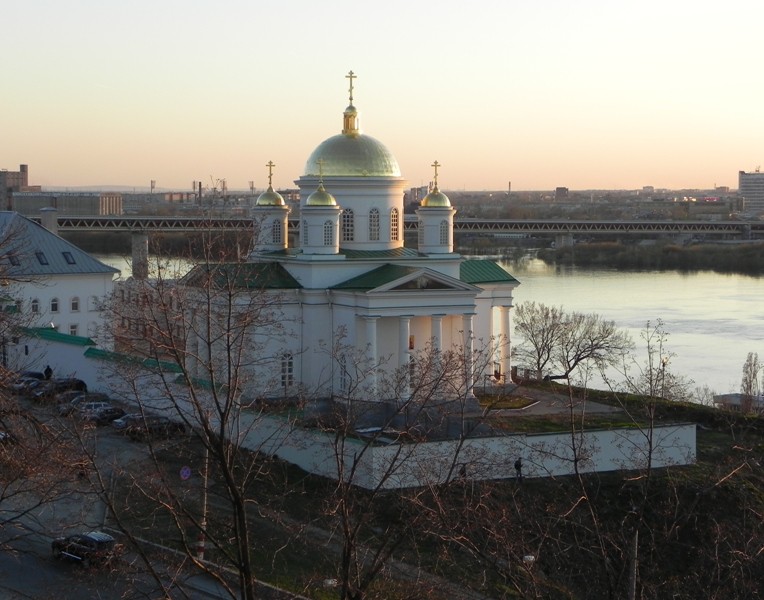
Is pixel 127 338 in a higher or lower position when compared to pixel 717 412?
higher

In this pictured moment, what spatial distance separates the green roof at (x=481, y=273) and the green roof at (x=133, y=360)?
5.76 meters

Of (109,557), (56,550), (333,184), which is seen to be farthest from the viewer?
(333,184)

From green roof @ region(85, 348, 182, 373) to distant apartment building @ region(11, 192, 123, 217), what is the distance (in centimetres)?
4492

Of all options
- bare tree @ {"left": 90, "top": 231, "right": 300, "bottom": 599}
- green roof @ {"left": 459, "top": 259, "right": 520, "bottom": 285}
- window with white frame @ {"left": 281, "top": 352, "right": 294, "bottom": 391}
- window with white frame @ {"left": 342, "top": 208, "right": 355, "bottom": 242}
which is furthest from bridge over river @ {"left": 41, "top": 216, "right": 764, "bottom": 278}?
bare tree @ {"left": 90, "top": 231, "right": 300, "bottom": 599}

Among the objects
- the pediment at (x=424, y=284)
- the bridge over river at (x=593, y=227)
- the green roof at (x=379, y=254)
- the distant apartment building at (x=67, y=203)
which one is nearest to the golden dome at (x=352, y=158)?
the green roof at (x=379, y=254)

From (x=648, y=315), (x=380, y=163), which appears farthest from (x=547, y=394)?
(x=648, y=315)

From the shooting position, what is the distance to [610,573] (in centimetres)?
845

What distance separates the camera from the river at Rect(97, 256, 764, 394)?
28.9m

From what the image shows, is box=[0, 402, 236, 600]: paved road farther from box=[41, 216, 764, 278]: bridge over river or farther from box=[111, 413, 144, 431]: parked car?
box=[41, 216, 764, 278]: bridge over river

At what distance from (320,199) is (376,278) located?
1533 mm

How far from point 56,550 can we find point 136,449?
15.0 feet

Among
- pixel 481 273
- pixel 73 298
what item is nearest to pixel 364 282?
pixel 481 273

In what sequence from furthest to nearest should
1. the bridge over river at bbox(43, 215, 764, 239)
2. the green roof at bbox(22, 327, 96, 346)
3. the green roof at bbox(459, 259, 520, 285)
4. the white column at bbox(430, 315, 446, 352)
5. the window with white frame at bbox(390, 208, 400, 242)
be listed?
the bridge over river at bbox(43, 215, 764, 239) < the green roof at bbox(459, 259, 520, 285) < the window with white frame at bbox(390, 208, 400, 242) < the green roof at bbox(22, 327, 96, 346) < the white column at bbox(430, 315, 446, 352)

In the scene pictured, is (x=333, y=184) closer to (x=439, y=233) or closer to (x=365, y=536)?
(x=439, y=233)
